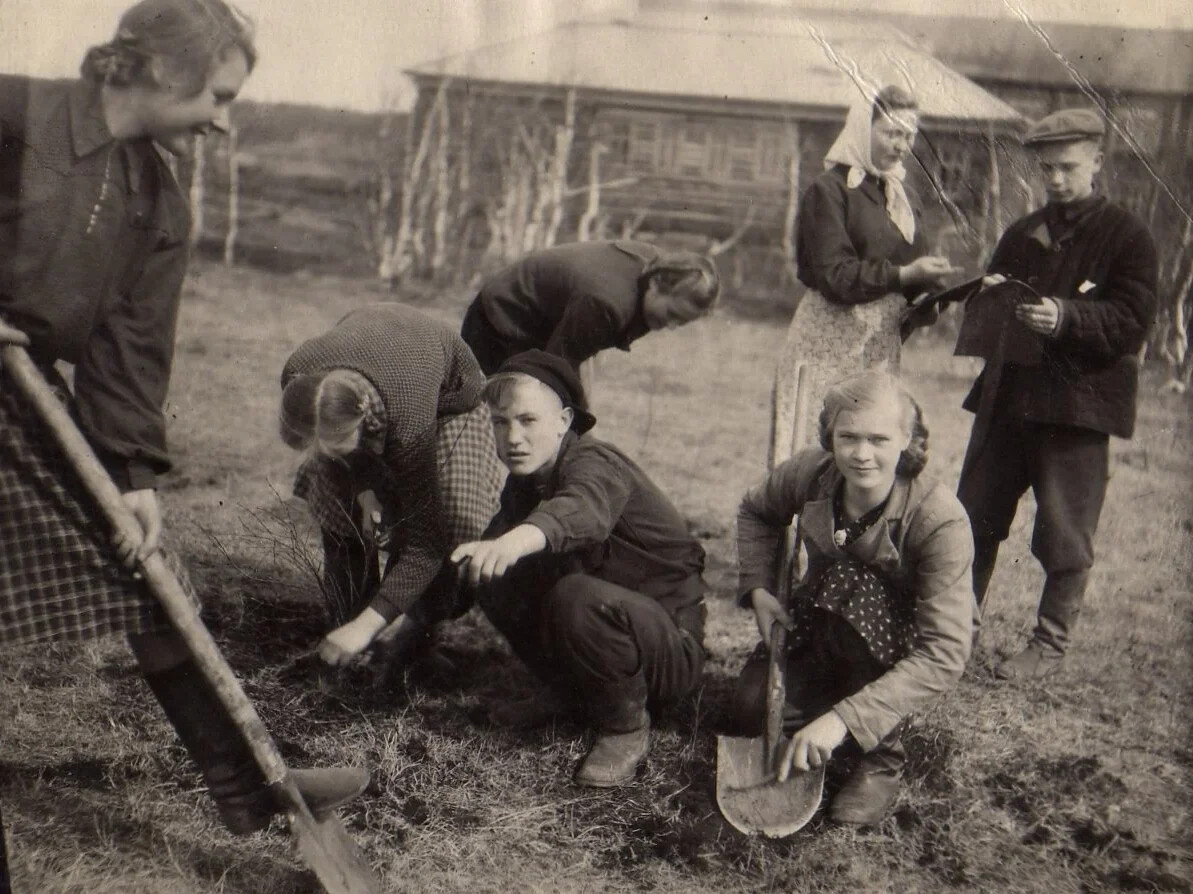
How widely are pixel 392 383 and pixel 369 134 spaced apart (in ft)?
11.2

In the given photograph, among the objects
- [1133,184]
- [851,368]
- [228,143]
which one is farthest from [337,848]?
[228,143]

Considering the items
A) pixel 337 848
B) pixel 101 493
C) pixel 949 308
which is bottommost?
pixel 337 848

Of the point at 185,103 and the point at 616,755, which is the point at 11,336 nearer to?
the point at 185,103

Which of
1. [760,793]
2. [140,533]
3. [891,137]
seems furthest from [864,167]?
[140,533]

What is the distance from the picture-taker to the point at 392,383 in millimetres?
2664

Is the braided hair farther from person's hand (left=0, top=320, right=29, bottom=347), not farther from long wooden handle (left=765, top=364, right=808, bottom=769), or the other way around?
long wooden handle (left=765, top=364, right=808, bottom=769)

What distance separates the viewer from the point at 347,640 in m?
2.42

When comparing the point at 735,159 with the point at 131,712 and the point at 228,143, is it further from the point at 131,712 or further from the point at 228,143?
the point at 131,712

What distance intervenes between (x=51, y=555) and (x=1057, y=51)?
2.48 metres

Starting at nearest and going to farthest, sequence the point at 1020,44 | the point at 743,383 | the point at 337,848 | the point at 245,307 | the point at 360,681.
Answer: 1. the point at 337,848
2. the point at 1020,44
3. the point at 360,681
4. the point at 245,307
5. the point at 743,383

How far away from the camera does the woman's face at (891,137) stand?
2.75m

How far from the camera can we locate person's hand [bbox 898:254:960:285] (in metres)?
2.92

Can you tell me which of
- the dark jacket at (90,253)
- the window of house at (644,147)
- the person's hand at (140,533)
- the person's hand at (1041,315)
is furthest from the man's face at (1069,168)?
the window of house at (644,147)

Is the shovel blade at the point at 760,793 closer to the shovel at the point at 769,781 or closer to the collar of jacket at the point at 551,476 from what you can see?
the shovel at the point at 769,781
